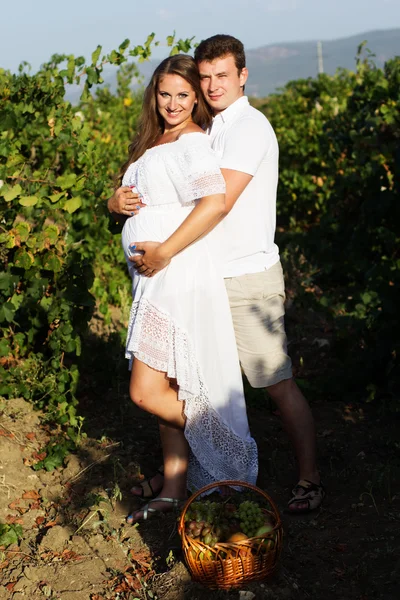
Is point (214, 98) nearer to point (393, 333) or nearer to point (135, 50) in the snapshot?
point (135, 50)

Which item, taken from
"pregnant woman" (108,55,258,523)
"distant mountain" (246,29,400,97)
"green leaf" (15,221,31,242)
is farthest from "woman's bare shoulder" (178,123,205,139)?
"distant mountain" (246,29,400,97)

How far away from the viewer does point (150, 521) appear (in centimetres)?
339

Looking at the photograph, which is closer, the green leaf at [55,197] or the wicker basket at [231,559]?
the wicker basket at [231,559]

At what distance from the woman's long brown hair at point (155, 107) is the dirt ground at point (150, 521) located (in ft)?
5.07

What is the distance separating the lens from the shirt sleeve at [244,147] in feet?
9.98

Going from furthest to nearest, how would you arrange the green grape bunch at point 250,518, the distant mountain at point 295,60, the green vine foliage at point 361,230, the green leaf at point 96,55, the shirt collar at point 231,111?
the distant mountain at point 295,60 < the green vine foliage at point 361,230 < the green leaf at point 96,55 < the shirt collar at point 231,111 < the green grape bunch at point 250,518

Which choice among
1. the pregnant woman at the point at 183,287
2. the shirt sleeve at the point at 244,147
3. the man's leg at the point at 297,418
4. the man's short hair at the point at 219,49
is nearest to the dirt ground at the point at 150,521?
the man's leg at the point at 297,418

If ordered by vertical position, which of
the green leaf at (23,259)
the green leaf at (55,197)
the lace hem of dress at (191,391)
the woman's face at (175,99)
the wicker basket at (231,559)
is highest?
the woman's face at (175,99)

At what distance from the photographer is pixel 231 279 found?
129 inches

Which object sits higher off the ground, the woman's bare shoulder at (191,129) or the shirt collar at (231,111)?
the shirt collar at (231,111)

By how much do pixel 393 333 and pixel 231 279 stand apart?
5.59ft

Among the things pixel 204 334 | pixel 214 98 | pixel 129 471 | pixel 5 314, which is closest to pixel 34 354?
pixel 5 314

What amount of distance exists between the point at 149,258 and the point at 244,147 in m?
0.57

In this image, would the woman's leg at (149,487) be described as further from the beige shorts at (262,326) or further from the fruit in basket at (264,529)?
the fruit in basket at (264,529)
